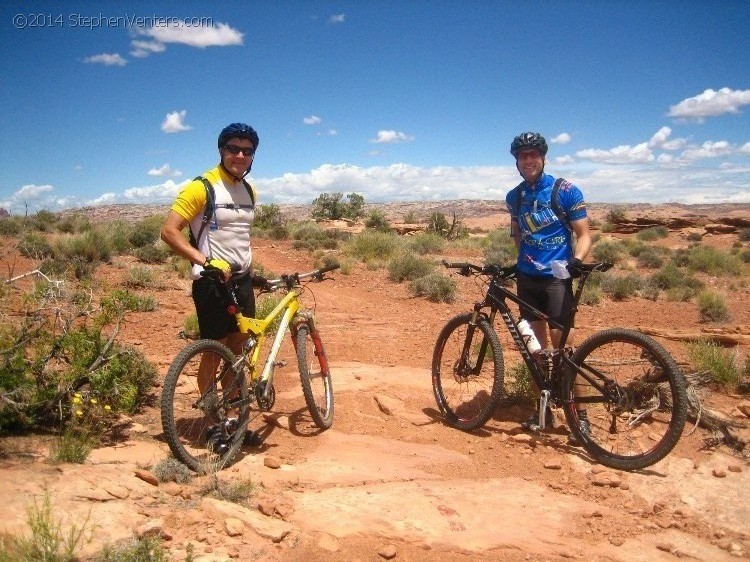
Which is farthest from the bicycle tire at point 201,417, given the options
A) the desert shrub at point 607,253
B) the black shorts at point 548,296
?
the desert shrub at point 607,253

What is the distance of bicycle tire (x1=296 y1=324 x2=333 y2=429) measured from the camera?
408 centimetres

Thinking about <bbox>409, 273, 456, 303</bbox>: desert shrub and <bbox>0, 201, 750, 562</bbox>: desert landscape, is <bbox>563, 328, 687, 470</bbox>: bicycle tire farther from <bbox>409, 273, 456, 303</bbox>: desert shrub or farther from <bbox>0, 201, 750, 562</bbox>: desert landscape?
<bbox>409, 273, 456, 303</bbox>: desert shrub

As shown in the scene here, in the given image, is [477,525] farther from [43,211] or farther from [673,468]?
[43,211]

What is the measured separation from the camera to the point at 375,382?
539 centimetres

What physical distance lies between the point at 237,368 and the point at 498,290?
7.10 ft

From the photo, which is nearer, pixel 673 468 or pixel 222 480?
pixel 222 480

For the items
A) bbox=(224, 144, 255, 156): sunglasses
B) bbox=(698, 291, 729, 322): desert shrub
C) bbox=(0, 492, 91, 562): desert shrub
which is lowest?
bbox=(698, 291, 729, 322): desert shrub

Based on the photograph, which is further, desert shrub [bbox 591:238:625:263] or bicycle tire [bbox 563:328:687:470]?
desert shrub [bbox 591:238:625:263]

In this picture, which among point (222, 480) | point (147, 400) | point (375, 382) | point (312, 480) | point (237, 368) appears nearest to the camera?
point (222, 480)

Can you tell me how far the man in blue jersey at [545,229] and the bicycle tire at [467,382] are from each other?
1.22 ft

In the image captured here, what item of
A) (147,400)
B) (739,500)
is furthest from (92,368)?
(739,500)

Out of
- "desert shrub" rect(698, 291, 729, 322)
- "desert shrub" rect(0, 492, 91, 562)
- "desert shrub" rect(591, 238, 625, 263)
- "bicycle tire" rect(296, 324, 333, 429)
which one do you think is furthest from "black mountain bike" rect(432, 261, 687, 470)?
"desert shrub" rect(591, 238, 625, 263)

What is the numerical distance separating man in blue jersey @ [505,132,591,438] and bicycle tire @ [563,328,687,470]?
0.23 meters

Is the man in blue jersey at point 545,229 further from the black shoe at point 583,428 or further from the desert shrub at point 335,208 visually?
the desert shrub at point 335,208
